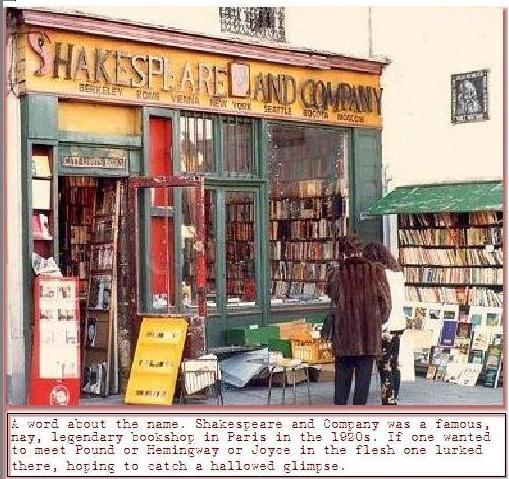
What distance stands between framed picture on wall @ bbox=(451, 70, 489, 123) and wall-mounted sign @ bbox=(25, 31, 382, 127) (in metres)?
1.07

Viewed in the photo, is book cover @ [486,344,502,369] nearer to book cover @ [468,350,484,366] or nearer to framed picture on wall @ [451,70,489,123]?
book cover @ [468,350,484,366]

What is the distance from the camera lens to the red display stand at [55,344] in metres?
9.84

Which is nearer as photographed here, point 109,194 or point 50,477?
point 50,477

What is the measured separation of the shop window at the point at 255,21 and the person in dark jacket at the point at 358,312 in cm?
309

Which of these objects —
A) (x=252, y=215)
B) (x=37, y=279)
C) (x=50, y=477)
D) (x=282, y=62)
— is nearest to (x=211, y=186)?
(x=252, y=215)

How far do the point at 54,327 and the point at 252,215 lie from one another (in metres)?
3.16

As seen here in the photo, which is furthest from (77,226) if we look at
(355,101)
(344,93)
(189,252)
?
(355,101)

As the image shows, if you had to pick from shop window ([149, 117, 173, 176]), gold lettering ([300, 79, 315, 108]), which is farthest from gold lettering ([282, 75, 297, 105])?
shop window ([149, 117, 173, 176])

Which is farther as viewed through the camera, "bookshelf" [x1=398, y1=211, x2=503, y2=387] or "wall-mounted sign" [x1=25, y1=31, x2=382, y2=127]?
"bookshelf" [x1=398, y1=211, x2=503, y2=387]

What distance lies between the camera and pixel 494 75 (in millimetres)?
12047

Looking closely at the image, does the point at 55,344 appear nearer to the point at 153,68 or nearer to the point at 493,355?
the point at 153,68

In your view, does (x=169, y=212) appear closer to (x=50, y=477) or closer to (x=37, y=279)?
(x=37, y=279)

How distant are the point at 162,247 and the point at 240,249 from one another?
1218 mm

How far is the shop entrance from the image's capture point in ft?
36.4
